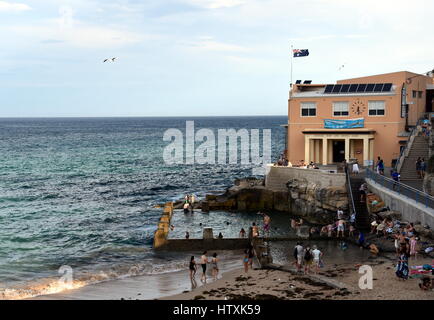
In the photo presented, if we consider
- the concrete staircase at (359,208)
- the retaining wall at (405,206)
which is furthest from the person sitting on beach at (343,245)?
the retaining wall at (405,206)

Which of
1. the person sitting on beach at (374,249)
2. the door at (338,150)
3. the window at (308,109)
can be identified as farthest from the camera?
the window at (308,109)

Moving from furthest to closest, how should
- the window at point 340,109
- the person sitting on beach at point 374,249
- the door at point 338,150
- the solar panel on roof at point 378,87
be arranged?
the door at point 338,150 → the window at point 340,109 → the solar panel on roof at point 378,87 → the person sitting on beach at point 374,249

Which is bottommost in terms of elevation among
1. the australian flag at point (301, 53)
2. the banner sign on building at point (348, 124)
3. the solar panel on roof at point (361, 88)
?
the banner sign on building at point (348, 124)

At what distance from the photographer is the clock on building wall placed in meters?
45.2

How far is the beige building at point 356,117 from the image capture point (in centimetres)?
4462

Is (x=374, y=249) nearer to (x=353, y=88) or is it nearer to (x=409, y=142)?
(x=409, y=142)

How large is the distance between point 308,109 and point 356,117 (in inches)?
168

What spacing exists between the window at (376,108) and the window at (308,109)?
4.81 meters

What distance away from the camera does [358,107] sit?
45.3m

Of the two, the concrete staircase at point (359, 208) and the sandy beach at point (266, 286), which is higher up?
the concrete staircase at point (359, 208)

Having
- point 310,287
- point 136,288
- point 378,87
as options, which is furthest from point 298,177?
point 310,287

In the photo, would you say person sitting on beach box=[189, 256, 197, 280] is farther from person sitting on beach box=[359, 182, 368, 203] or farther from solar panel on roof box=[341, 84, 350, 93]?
solar panel on roof box=[341, 84, 350, 93]

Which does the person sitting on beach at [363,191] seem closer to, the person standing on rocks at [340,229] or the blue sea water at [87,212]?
the person standing on rocks at [340,229]
